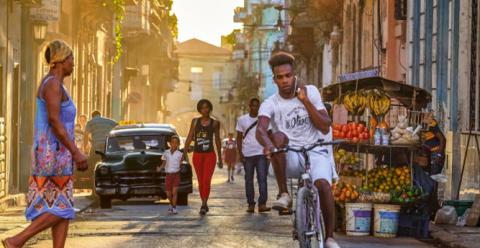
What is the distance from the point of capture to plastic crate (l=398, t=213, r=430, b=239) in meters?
16.5

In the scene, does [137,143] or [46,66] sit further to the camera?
[46,66]

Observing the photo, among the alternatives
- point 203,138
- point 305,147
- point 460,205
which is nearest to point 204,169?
point 203,138

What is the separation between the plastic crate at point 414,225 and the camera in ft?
54.1

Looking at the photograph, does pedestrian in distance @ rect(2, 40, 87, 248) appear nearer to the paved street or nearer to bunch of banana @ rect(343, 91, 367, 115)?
the paved street

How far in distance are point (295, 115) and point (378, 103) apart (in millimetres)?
6388

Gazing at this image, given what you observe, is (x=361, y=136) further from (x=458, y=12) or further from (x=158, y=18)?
(x=158, y=18)

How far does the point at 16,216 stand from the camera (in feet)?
64.2

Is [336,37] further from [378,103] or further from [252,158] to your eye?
[378,103]

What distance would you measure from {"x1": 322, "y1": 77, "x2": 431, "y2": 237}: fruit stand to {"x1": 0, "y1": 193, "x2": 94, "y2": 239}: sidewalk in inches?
153

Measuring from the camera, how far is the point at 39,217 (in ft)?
34.4

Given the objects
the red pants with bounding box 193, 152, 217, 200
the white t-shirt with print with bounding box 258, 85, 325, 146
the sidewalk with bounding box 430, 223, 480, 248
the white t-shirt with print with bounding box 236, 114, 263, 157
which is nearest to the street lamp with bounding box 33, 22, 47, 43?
the white t-shirt with print with bounding box 236, 114, 263, 157

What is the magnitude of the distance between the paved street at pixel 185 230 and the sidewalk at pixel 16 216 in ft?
1.36

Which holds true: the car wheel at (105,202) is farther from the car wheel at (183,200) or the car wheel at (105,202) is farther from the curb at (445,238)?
the curb at (445,238)

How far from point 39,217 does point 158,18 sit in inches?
2258
